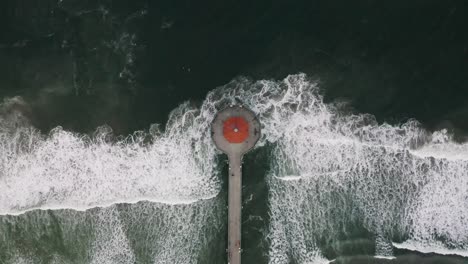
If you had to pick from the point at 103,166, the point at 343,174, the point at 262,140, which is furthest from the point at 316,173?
the point at 103,166

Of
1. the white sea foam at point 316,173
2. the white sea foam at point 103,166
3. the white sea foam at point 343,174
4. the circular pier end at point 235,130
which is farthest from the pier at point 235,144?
the white sea foam at point 103,166

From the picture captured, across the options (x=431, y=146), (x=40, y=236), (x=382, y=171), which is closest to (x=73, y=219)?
(x=40, y=236)

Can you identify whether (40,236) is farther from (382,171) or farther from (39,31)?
(382,171)

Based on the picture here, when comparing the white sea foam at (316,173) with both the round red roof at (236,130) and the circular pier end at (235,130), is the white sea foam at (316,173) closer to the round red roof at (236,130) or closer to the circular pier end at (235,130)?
the circular pier end at (235,130)

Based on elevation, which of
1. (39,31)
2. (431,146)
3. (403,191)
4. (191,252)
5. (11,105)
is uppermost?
(39,31)

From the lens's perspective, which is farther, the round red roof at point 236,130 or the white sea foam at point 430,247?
the round red roof at point 236,130

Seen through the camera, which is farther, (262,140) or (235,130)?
(262,140)

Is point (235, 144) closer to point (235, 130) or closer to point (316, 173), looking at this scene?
point (235, 130)
